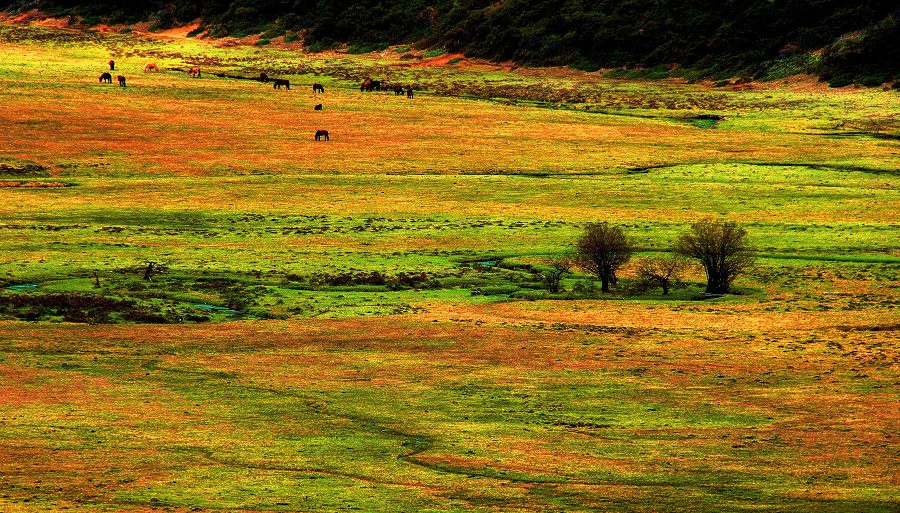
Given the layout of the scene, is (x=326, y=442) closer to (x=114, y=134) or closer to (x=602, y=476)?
(x=602, y=476)

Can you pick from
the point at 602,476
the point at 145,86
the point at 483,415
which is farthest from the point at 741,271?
the point at 145,86

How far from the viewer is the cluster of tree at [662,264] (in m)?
53.7

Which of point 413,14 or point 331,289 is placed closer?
point 331,289

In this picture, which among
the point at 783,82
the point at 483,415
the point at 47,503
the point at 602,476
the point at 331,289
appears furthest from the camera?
the point at 783,82

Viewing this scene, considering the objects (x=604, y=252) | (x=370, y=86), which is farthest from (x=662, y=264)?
(x=370, y=86)

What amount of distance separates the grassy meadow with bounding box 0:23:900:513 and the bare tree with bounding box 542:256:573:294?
1.92 ft

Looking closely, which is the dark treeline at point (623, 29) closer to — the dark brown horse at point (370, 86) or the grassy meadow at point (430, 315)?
the grassy meadow at point (430, 315)

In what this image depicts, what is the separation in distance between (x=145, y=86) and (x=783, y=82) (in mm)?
60248

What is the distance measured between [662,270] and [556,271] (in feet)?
15.6

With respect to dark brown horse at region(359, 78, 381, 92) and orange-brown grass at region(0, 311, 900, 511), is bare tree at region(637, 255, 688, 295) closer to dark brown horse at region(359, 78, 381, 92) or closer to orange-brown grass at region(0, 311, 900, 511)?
orange-brown grass at region(0, 311, 900, 511)

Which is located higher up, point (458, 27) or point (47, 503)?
point (458, 27)

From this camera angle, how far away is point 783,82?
120m

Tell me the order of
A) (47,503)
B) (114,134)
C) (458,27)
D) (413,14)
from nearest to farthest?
(47,503) → (114,134) → (458,27) → (413,14)

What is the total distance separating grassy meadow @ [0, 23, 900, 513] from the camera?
30.1 meters
